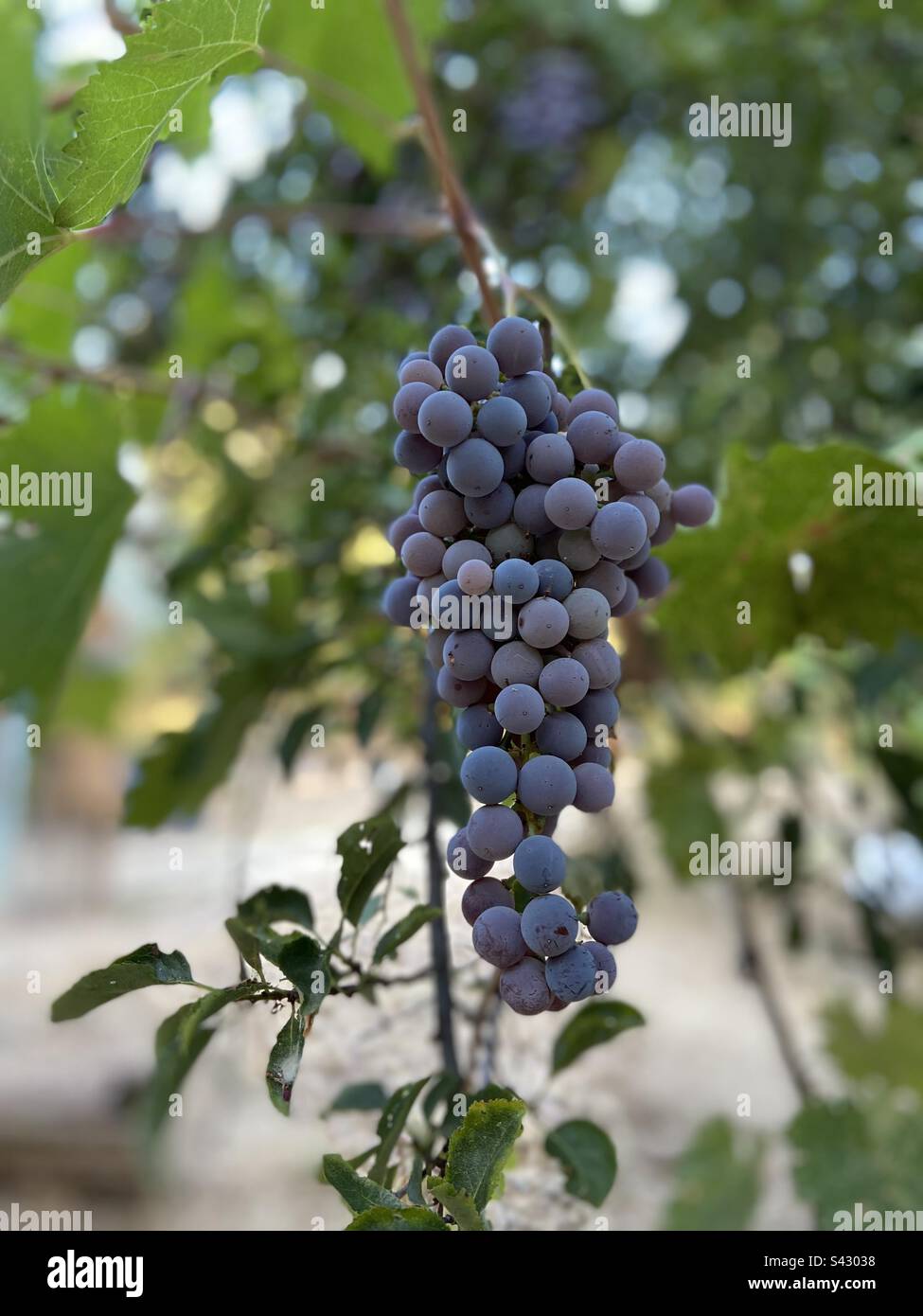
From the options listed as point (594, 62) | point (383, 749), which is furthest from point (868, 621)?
point (594, 62)

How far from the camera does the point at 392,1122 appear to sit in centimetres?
55

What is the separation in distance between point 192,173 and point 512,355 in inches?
43.6

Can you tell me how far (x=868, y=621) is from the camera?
0.82m

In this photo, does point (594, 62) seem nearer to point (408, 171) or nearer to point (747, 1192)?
point (408, 171)

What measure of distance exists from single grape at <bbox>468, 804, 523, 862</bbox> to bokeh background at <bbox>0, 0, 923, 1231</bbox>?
185 millimetres

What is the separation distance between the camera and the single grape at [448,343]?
19.2 inches

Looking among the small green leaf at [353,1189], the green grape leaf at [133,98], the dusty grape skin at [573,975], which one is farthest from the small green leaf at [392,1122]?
the green grape leaf at [133,98]

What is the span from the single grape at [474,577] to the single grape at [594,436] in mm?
81

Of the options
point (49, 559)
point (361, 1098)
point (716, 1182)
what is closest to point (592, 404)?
point (361, 1098)

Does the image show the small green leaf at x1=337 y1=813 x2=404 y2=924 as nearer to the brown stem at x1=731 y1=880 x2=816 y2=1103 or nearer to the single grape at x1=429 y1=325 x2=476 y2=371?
the single grape at x1=429 y1=325 x2=476 y2=371

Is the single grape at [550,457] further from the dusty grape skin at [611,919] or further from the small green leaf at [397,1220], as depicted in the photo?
the small green leaf at [397,1220]

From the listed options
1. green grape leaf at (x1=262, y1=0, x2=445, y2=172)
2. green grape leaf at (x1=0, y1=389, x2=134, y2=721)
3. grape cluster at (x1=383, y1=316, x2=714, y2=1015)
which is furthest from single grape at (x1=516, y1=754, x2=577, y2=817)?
green grape leaf at (x1=262, y1=0, x2=445, y2=172)

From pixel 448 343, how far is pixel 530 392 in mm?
49

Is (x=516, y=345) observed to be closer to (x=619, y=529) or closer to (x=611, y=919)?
(x=619, y=529)
